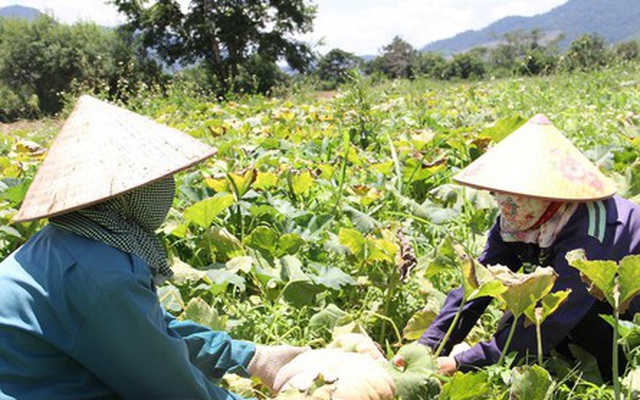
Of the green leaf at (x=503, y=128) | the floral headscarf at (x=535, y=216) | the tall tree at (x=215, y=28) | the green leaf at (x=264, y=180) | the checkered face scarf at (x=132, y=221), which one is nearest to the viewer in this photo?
the checkered face scarf at (x=132, y=221)

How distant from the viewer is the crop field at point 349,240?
180cm

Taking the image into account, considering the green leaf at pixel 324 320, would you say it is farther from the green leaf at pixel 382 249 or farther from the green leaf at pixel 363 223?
the green leaf at pixel 363 223

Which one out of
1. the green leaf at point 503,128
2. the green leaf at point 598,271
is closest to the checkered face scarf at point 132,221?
the green leaf at point 598,271

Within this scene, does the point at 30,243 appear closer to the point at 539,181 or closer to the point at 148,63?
the point at 539,181

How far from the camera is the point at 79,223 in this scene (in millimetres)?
1373

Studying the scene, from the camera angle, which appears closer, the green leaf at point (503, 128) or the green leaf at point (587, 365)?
the green leaf at point (587, 365)

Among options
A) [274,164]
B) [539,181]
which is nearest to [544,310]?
[539,181]

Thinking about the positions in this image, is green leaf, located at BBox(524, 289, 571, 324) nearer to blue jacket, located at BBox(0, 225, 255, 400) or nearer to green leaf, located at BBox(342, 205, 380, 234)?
blue jacket, located at BBox(0, 225, 255, 400)

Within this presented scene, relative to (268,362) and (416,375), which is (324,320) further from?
(416,375)

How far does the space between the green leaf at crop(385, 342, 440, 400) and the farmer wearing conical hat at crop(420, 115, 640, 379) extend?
8.7 inches

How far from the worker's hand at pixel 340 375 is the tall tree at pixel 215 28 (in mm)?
22559

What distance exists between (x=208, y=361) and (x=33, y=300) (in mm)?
584

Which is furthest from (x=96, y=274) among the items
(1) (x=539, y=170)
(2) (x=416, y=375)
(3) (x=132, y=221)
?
(1) (x=539, y=170)

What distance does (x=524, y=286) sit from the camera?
58.2 inches
